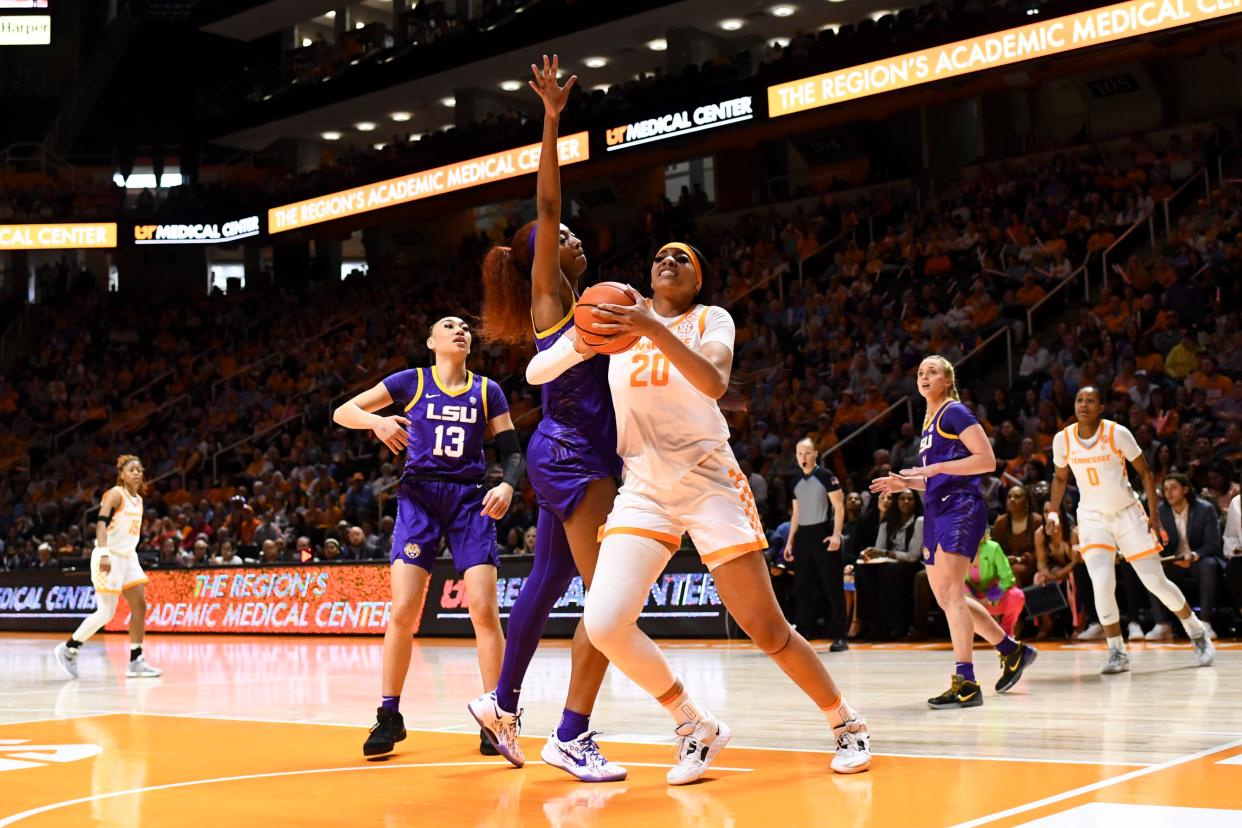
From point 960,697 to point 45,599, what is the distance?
54.4 feet

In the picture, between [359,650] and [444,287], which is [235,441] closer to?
[444,287]

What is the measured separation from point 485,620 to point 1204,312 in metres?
12.8

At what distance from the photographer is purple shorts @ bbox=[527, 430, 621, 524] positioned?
5.07 metres

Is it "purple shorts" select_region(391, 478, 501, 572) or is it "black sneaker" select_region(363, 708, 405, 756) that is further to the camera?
"purple shorts" select_region(391, 478, 501, 572)

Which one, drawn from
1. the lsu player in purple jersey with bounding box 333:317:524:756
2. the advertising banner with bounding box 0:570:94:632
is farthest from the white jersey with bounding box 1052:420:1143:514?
the advertising banner with bounding box 0:570:94:632

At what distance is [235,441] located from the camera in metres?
26.2

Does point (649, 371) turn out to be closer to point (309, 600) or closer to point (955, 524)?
point (955, 524)

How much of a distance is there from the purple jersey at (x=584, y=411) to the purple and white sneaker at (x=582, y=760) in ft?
3.42

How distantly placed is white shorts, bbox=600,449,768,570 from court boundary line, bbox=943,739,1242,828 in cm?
127

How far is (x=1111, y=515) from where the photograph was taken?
927cm

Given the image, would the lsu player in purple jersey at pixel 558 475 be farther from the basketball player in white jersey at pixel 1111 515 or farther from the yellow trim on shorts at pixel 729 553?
the basketball player in white jersey at pixel 1111 515

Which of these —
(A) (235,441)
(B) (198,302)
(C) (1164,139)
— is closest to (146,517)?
(A) (235,441)

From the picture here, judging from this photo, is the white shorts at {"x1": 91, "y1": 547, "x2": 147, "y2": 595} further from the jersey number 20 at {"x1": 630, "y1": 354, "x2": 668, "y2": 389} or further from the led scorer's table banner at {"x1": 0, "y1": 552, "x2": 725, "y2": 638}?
the jersey number 20 at {"x1": 630, "y1": 354, "x2": 668, "y2": 389}

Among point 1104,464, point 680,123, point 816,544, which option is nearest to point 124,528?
point 816,544
